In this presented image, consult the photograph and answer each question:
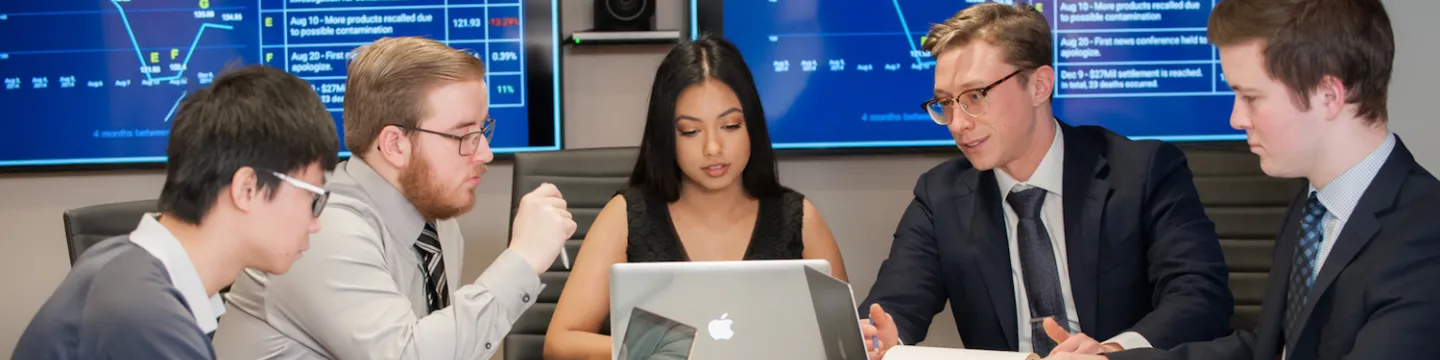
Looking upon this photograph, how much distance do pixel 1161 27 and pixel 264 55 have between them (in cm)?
239

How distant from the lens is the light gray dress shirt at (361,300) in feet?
5.75

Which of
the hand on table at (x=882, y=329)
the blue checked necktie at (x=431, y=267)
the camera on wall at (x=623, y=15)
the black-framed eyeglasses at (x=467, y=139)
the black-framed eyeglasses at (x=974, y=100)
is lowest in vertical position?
the hand on table at (x=882, y=329)

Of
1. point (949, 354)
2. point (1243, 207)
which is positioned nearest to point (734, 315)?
point (949, 354)

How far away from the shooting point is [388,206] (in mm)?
1922

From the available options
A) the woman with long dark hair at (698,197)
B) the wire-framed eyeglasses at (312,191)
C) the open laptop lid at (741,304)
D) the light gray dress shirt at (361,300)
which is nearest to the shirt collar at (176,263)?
the wire-framed eyeglasses at (312,191)

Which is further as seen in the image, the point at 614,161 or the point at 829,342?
the point at 614,161

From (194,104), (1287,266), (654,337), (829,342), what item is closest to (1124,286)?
(1287,266)

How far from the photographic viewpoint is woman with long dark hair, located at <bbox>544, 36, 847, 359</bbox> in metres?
2.48

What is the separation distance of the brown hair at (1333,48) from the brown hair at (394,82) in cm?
118

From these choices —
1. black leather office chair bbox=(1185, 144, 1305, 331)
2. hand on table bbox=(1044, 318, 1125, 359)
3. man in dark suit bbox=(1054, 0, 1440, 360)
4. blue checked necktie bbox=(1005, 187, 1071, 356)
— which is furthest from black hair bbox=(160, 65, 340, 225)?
black leather office chair bbox=(1185, 144, 1305, 331)

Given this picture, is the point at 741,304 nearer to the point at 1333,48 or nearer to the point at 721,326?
the point at 721,326

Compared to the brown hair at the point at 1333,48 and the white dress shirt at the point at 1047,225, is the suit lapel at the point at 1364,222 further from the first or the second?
the white dress shirt at the point at 1047,225

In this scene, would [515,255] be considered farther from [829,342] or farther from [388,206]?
[829,342]

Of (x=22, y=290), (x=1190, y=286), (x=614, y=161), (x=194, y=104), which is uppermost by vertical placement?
(x=194, y=104)
